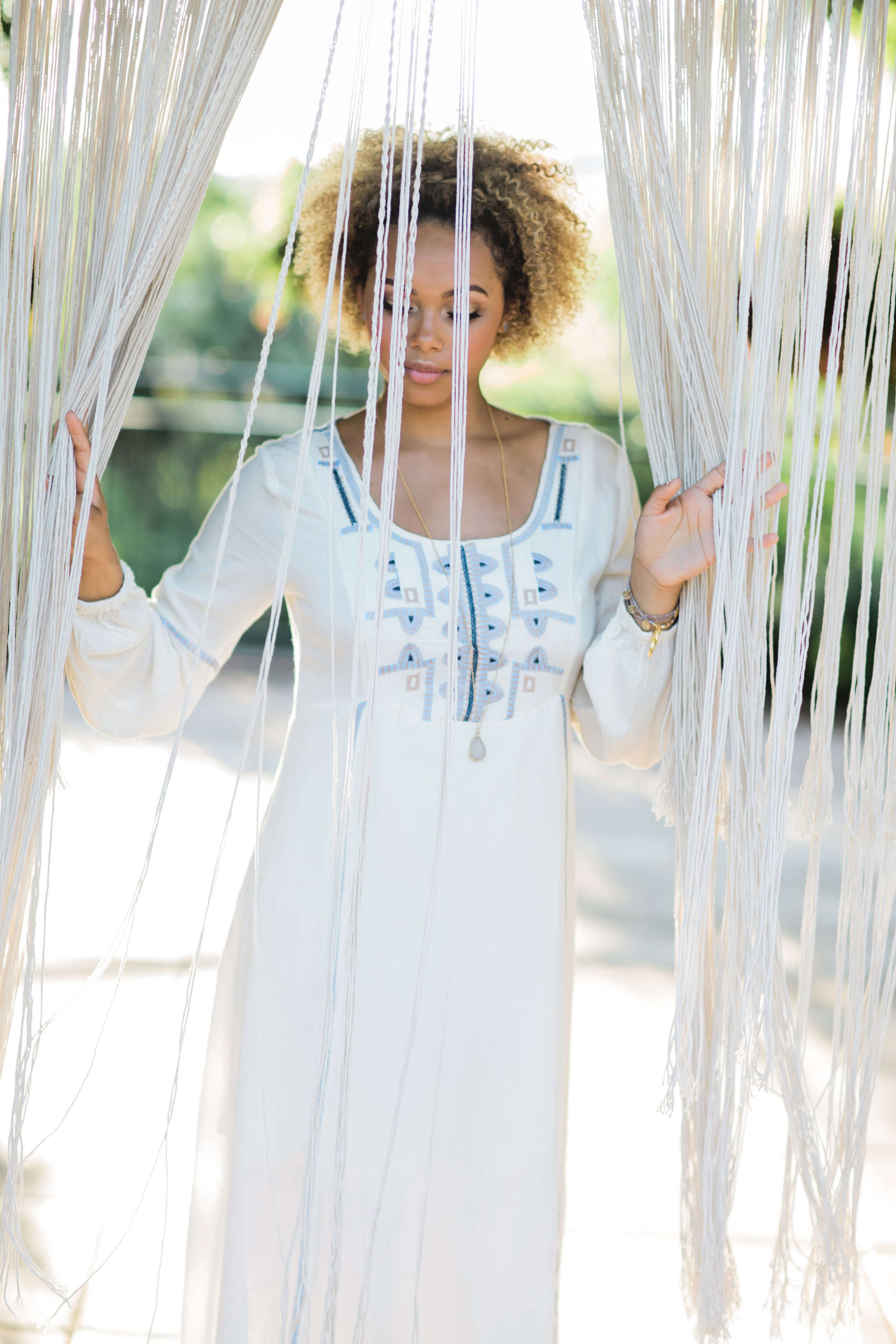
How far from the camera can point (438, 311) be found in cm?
121

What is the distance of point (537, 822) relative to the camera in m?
1.30

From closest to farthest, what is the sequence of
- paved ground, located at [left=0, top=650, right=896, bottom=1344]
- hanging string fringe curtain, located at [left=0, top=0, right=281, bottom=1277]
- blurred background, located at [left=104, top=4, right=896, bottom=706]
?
hanging string fringe curtain, located at [left=0, top=0, right=281, bottom=1277], paved ground, located at [left=0, top=650, right=896, bottom=1344], blurred background, located at [left=104, top=4, right=896, bottom=706]

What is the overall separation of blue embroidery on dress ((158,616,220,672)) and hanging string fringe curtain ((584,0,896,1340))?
1.67ft

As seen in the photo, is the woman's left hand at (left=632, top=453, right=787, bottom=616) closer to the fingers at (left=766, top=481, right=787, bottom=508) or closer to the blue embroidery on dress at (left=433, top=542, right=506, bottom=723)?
the fingers at (left=766, top=481, right=787, bottom=508)

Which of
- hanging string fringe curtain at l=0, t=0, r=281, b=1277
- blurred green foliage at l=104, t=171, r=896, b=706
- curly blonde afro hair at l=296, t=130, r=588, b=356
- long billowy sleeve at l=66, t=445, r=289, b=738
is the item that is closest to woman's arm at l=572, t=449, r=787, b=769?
curly blonde afro hair at l=296, t=130, r=588, b=356

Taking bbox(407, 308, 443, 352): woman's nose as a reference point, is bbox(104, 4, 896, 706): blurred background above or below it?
above

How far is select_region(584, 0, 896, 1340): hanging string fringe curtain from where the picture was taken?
0.99 metres

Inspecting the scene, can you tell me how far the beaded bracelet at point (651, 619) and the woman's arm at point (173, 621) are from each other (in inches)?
14.8

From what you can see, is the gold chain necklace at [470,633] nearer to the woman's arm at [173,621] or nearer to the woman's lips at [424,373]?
the woman's lips at [424,373]

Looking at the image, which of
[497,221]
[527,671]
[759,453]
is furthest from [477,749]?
[497,221]

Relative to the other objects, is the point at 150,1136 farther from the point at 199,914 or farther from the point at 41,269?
the point at 41,269

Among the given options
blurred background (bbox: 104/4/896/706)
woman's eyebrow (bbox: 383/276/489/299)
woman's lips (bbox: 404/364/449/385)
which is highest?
blurred background (bbox: 104/4/896/706)

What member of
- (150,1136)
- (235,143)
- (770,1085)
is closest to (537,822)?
(770,1085)

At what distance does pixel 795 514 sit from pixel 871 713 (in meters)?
0.20
